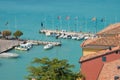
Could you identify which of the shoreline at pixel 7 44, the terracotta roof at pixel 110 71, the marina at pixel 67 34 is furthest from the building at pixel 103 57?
the marina at pixel 67 34

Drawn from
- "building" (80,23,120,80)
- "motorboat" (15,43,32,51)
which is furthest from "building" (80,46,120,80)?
"motorboat" (15,43,32,51)

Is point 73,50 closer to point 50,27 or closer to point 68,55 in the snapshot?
point 68,55

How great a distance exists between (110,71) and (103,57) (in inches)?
102

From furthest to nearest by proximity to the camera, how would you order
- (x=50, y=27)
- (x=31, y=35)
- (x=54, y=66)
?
(x=50, y=27)
(x=31, y=35)
(x=54, y=66)

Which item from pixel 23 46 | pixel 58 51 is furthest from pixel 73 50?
pixel 23 46

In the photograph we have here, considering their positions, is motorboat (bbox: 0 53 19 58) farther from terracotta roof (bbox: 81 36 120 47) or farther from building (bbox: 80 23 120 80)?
terracotta roof (bbox: 81 36 120 47)

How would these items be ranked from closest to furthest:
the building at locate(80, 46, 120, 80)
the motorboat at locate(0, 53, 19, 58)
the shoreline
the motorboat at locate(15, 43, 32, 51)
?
the building at locate(80, 46, 120, 80) → the motorboat at locate(0, 53, 19, 58) → the shoreline → the motorboat at locate(15, 43, 32, 51)

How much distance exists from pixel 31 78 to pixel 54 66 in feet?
2.83

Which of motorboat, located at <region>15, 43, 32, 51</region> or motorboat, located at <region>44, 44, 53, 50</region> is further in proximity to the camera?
motorboat, located at <region>44, 44, 53, 50</region>

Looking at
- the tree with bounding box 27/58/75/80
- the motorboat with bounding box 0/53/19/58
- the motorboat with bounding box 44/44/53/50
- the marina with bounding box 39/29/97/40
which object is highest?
the tree with bounding box 27/58/75/80

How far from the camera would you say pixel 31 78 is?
1374 centimetres

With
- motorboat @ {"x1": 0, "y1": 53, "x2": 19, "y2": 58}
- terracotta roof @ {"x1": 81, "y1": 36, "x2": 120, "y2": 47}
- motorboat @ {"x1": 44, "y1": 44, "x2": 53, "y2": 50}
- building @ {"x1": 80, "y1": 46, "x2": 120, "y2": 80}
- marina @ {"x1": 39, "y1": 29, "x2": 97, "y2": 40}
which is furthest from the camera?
marina @ {"x1": 39, "y1": 29, "x2": 97, "y2": 40}

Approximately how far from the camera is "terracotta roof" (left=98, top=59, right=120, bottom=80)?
13.6 meters

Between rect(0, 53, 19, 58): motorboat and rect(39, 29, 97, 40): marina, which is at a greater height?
rect(39, 29, 97, 40): marina
